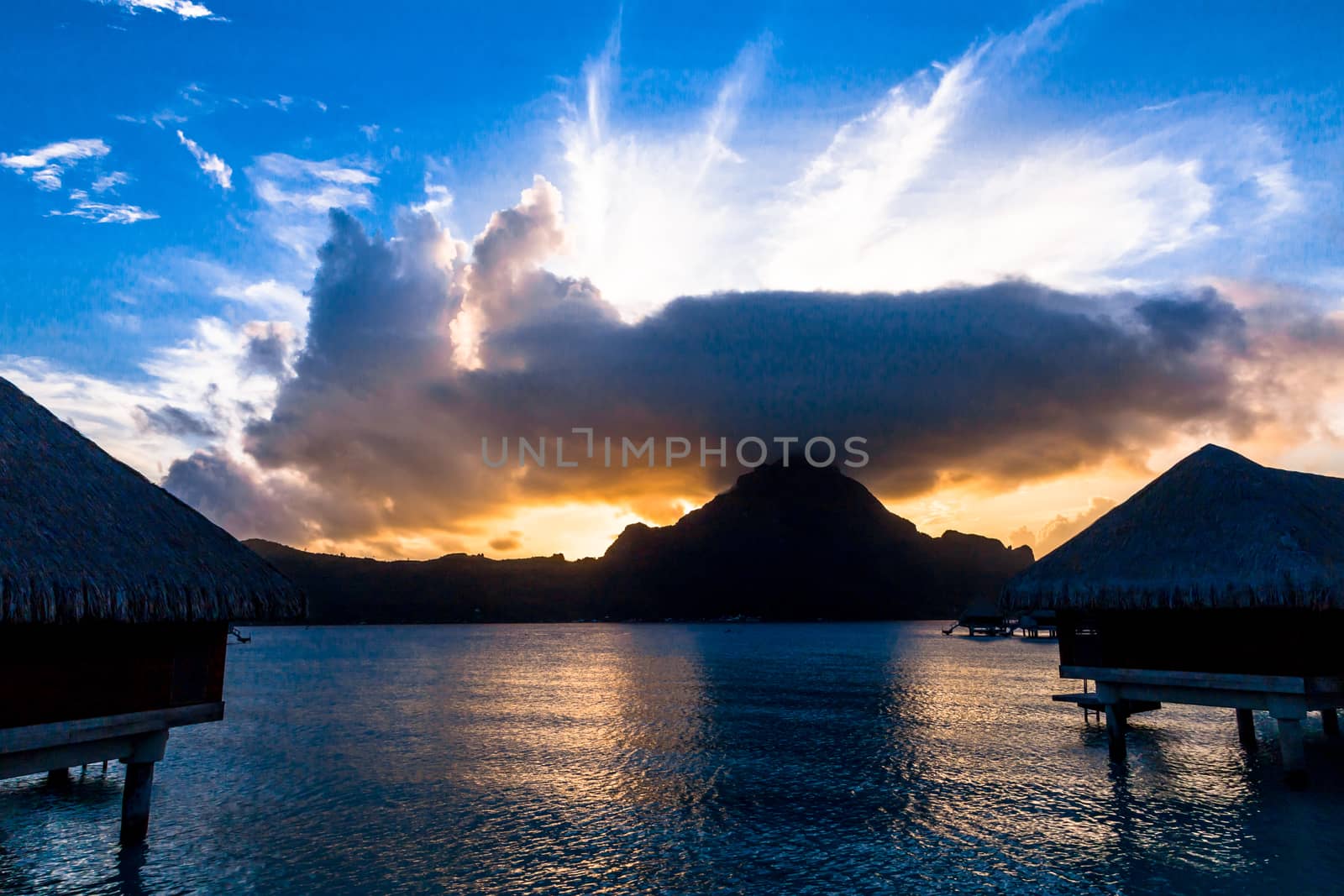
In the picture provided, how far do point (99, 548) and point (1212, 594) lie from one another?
2120cm

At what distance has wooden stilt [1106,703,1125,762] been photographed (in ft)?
67.4

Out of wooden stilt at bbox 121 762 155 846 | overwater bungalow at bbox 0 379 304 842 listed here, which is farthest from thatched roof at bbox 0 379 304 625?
wooden stilt at bbox 121 762 155 846

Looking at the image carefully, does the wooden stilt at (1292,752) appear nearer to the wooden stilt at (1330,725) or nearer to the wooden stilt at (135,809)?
the wooden stilt at (1330,725)

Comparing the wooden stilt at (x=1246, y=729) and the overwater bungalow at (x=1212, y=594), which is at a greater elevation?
the overwater bungalow at (x=1212, y=594)

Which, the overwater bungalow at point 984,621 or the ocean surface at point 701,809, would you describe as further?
the overwater bungalow at point 984,621

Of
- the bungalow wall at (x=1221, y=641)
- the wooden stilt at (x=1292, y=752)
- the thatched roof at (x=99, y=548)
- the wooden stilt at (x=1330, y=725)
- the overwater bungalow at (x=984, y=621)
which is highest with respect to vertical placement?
the thatched roof at (x=99, y=548)

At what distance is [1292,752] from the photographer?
1727 centimetres

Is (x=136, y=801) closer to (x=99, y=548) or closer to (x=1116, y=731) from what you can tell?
(x=99, y=548)

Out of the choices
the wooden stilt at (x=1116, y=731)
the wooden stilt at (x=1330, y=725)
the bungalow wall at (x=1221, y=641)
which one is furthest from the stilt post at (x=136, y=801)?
the wooden stilt at (x=1330, y=725)

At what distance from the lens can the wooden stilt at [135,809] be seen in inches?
579

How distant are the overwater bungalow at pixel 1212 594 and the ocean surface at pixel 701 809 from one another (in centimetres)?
241

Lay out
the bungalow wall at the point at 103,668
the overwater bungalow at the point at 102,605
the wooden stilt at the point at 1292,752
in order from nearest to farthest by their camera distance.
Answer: the overwater bungalow at the point at 102,605 → the bungalow wall at the point at 103,668 → the wooden stilt at the point at 1292,752

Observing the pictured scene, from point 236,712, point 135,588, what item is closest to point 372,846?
point 135,588

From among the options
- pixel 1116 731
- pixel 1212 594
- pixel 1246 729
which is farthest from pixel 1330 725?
pixel 1212 594
